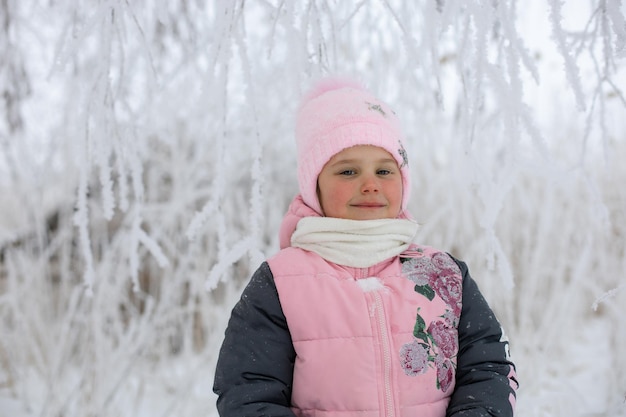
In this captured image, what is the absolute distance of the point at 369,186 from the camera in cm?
122

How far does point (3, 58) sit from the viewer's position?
268 cm

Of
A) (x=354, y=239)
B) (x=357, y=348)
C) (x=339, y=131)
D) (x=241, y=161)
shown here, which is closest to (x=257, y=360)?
(x=357, y=348)

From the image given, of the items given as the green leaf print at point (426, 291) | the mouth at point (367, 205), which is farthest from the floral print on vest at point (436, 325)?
the mouth at point (367, 205)

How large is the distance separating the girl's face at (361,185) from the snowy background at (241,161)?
18 centimetres

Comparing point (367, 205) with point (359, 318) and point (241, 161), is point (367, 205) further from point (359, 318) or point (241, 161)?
point (241, 161)

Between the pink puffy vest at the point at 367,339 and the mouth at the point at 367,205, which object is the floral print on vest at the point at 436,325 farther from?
the mouth at the point at 367,205

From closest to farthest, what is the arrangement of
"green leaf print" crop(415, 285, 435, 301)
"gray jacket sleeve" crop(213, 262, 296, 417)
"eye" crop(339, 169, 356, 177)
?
"gray jacket sleeve" crop(213, 262, 296, 417) → "green leaf print" crop(415, 285, 435, 301) → "eye" crop(339, 169, 356, 177)

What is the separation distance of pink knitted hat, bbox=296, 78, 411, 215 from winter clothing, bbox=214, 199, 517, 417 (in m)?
0.23

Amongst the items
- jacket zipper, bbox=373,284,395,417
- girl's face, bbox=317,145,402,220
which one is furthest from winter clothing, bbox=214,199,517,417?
girl's face, bbox=317,145,402,220

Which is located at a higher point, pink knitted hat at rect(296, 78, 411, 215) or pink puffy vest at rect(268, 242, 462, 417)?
pink knitted hat at rect(296, 78, 411, 215)

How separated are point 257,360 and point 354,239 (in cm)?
33

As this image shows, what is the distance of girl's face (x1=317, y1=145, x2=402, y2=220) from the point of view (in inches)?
48.9

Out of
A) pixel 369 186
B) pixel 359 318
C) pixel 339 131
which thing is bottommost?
pixel 359 318

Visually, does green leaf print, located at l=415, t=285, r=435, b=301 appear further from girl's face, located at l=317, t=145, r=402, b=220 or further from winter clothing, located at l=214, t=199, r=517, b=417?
girl's face, located at l=317, t=145, r=402, b=220
